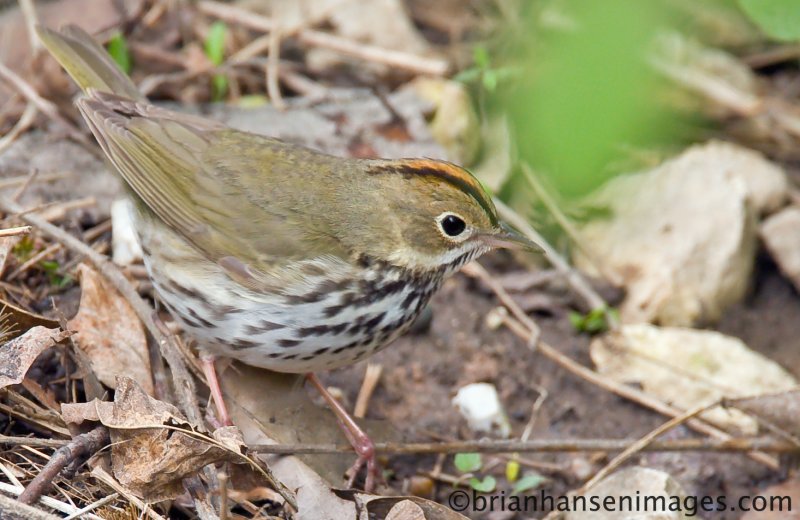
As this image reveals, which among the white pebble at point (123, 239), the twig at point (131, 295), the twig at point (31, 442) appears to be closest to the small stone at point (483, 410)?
the twig at point (131, 295)

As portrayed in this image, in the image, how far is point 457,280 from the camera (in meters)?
5.04

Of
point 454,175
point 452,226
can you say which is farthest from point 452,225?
point 454,175

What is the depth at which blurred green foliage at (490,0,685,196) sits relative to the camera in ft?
13.3

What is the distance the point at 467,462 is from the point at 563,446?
1.48ft

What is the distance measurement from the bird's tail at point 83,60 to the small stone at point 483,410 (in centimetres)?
197

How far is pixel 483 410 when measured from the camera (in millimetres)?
4398

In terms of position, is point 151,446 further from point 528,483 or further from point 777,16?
point 777,16

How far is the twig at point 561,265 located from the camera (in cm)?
492

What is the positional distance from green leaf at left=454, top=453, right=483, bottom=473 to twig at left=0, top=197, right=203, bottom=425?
3.52 ft

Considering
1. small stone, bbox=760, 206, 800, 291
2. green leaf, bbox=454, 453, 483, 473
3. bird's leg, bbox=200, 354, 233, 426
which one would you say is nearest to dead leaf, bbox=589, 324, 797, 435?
small stone, bbox=760, 206, 800, 291

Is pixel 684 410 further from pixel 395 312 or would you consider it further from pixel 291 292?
pixel 291 292

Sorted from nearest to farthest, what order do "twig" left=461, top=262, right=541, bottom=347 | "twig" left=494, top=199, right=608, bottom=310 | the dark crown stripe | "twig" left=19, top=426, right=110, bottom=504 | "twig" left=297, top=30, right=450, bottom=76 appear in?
"twig" left=19, top=426, right=110, bottom=504
the dark crown stripe
"twig" left=461, top=262, right=541, bottom=347
"twig" left=494, top=199, right=608, bottom=310
"twig" left=297, top=30, right=450, bottom=76

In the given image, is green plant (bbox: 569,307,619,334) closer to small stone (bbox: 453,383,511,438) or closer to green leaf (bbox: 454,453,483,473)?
small stone (bbox: 453,383,511,438)

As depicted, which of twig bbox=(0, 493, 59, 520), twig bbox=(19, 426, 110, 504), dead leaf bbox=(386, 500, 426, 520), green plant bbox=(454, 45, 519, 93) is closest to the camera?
twig bbox=(0, 493, 59, 520)
